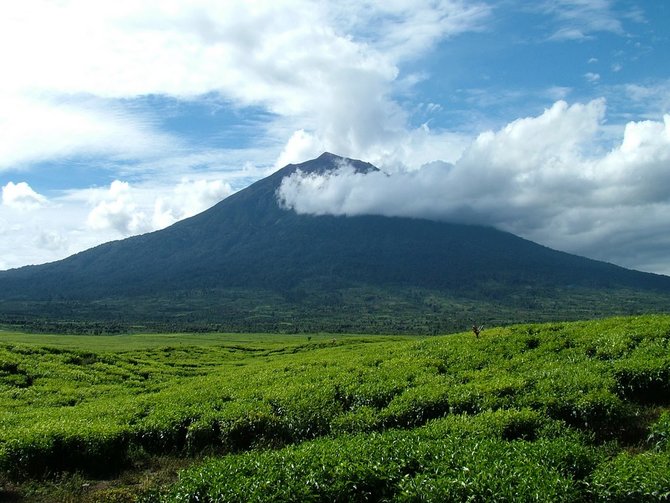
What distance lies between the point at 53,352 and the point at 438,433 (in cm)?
3829

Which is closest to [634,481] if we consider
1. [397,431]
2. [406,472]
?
[406,472]

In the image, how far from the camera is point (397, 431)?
567 inches

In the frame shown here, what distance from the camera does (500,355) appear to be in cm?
2236

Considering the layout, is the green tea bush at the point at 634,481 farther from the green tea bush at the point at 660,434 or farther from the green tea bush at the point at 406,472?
the green tea bush at the point at 660,434

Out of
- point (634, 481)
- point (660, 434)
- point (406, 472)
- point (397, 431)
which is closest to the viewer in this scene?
point (634, 481)

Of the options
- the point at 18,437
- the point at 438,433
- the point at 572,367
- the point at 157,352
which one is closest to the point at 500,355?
the point at 572,367

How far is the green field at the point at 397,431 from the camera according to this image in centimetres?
1067

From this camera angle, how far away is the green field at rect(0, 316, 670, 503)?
10672 millimetres

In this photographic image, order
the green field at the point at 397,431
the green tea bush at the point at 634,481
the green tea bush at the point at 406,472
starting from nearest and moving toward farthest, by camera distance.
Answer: the green tea bush at the point at 634,481, the green tea bush at the point at 406,472, the green field at the point at 397,431

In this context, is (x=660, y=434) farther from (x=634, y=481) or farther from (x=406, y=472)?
(x=406, y=472)

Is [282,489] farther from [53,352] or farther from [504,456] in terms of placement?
[53,352]

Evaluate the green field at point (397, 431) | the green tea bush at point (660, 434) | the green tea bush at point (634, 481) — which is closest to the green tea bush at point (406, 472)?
the green field at point (397, 431)

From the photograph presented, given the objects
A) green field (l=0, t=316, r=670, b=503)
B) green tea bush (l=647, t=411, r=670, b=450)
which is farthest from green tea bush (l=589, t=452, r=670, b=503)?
green tea bush (l=647, t=411, r=670, b=450)

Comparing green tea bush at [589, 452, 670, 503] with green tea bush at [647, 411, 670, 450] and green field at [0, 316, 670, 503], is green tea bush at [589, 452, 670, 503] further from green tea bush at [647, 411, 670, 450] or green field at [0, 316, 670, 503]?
green tea bush at [647, 411, 670, 450]
